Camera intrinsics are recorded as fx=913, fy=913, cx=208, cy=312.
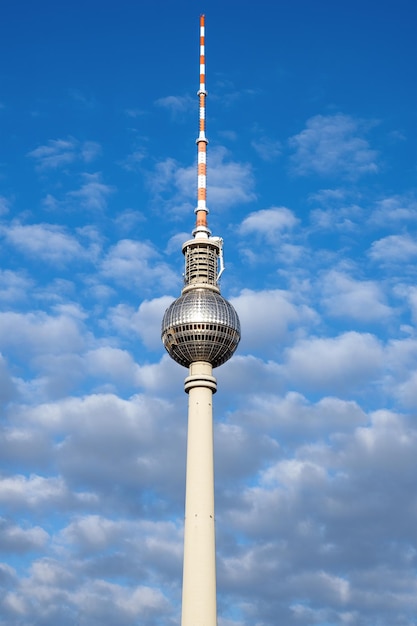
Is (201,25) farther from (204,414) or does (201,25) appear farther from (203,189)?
(204,414)

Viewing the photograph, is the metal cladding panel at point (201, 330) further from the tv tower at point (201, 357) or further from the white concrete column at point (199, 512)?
the white concrete column at point (199, 512)

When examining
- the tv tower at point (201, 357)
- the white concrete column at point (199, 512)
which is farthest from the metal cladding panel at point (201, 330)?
the white concrete column at point (199, 512)

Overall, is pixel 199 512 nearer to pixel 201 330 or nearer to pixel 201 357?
pixel 201 357

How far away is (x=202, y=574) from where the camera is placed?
389 feet

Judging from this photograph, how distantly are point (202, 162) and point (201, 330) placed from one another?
30.8m

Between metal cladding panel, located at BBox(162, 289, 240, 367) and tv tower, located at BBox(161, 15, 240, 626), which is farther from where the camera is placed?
metal cladding panel, located at BBox(162, 289, 240, 367)

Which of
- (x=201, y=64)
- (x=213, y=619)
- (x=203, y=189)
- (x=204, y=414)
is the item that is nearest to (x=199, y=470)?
(x=204, y=414)

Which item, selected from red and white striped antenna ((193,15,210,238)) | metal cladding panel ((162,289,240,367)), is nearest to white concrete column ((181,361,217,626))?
metal cladding panel ((162,289,240,367))

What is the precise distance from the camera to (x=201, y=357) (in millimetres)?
133875

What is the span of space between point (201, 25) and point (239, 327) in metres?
52.8

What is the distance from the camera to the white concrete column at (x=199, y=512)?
118 metres

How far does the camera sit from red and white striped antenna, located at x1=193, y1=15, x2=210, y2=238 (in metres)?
146

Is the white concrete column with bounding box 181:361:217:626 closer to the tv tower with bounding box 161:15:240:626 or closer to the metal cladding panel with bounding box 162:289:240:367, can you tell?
the tv tower with bounding box 161:15:240:626

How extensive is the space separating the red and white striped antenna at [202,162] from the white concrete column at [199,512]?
26.6 m
